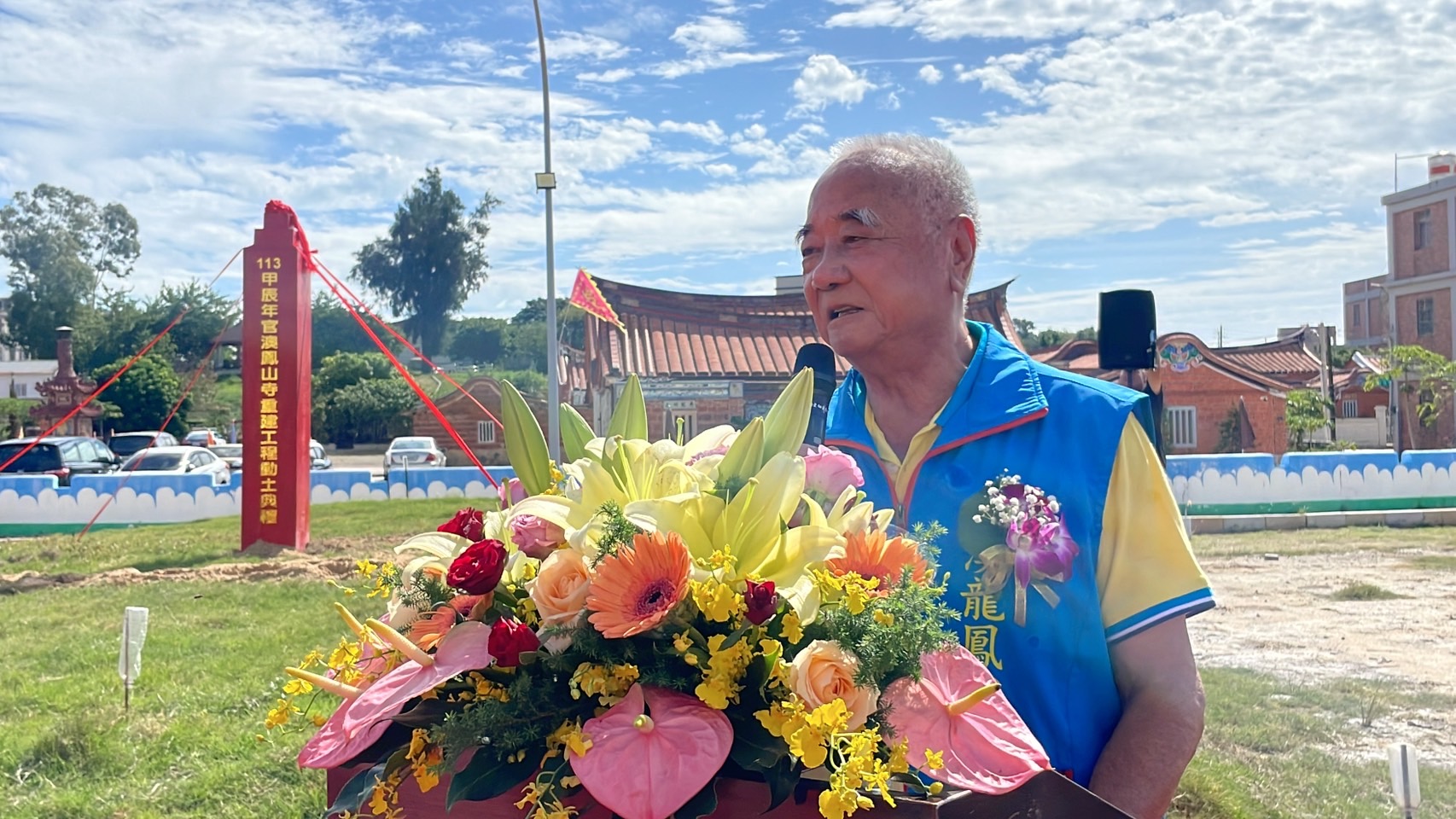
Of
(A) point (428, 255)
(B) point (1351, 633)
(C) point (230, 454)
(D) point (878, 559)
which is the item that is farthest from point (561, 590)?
(A) point (428, 255)

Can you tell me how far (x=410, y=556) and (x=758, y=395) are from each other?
17.3 metres

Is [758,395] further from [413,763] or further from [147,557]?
[413,763]

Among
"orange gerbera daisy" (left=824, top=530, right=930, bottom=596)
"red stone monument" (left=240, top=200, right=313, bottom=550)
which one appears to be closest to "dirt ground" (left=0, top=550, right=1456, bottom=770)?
"red stone monument" (left=240, top=200, right=313, bottom=550)

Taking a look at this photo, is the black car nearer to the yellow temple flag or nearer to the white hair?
the yellow temple flag

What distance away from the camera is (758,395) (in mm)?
18422

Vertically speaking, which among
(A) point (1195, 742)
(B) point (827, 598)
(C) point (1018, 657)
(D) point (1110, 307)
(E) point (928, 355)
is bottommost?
(A) point (1195, 742)

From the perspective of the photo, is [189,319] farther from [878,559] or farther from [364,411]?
[878,559]

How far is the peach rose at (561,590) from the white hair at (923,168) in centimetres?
105

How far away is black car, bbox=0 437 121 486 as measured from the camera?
66.4 ft

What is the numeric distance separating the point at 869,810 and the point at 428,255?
Answer: 61.3 metres

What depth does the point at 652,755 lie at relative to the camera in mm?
859

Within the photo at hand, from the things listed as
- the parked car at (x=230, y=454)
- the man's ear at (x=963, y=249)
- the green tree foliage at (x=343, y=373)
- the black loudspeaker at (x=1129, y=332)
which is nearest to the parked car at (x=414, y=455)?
the parked car at (x=230, y=454)

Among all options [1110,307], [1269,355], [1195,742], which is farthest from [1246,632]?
[1269,355]

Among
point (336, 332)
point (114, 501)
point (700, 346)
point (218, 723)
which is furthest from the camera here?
point (336, 332)
